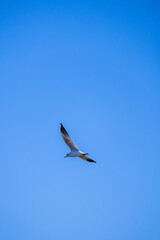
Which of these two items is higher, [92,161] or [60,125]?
[60,125]

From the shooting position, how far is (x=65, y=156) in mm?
17156

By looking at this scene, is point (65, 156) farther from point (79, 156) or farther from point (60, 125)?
point (60, 125)

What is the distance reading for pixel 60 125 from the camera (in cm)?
1680

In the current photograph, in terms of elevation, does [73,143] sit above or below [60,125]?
below

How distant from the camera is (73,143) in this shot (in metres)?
16.6

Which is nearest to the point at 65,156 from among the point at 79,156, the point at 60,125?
the point at 79,156

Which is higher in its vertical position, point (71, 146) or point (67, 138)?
point (67, 138)

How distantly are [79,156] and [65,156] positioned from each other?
94 cm

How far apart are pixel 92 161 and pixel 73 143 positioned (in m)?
1.73

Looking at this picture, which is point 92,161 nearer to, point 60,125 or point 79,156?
point 79,156

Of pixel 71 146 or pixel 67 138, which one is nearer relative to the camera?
pixel 67 138

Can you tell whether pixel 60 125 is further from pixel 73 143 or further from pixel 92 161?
pixel 92 161

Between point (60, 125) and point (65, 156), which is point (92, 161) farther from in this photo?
point (60, 125)

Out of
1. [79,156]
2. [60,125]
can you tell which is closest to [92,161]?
[79,156]
